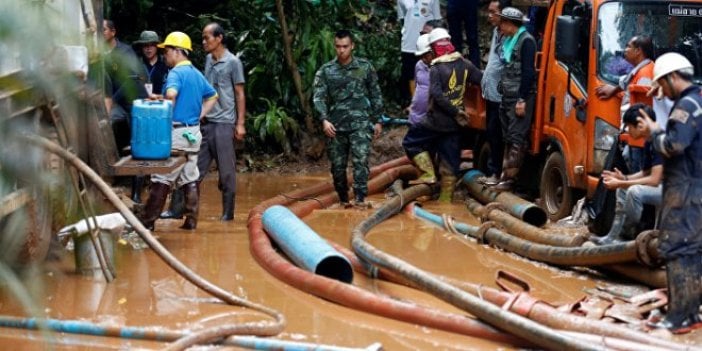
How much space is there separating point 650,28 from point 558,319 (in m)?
4.63

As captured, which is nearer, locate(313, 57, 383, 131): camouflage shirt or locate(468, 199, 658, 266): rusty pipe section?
locate(468, 199, 658, 266): rusty pipe section

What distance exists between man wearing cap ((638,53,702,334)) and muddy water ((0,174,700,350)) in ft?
3.68

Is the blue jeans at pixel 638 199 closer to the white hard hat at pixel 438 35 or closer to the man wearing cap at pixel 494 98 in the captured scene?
the man wearing cap at pixel 494 98

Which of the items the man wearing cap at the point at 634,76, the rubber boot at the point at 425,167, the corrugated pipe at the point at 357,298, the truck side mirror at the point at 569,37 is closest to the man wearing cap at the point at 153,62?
the corrugated pipe at the point at 357,298

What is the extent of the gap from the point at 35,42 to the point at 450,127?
33.9 ft

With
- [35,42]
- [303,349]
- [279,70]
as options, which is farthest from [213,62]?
[35,42]

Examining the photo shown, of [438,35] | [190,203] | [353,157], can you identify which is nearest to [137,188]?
[190,203]

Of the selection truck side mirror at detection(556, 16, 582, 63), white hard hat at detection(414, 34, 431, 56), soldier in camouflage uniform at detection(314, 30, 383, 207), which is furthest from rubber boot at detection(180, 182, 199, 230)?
truck side mirror at detection(556, 16, 582, 63)

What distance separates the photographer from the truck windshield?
10328mm

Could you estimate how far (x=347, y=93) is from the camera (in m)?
11.7

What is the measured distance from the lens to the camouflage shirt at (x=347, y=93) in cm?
1173

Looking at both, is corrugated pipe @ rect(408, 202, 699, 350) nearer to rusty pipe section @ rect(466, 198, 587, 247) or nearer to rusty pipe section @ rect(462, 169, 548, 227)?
rusty pipe section @ rect(466, 198, 587, 247)

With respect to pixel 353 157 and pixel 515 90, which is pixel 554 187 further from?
pixel 353 157

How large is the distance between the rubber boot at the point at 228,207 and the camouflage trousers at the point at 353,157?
1374 mm
